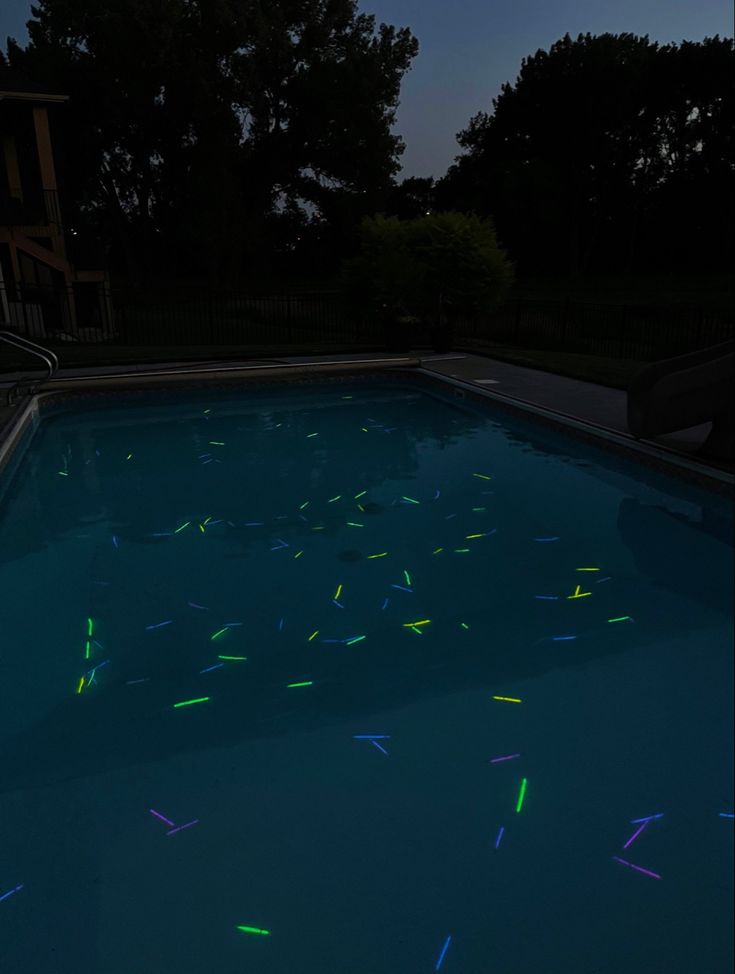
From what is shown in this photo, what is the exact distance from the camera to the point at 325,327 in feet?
78.9

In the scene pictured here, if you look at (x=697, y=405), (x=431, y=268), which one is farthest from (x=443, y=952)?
(x=431, y=268)

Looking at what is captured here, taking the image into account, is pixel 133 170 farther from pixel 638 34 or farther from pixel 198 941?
pixel 198 941

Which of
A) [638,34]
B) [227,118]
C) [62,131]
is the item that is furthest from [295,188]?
[638,34]

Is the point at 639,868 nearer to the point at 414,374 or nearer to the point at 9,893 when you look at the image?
the point at 9,893

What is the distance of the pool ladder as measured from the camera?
988 cm

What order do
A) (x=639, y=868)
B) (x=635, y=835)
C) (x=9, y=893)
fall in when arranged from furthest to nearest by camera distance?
1. (x=635, y=835)
2. (x=639, y=868)
3. (x=9, y=893)

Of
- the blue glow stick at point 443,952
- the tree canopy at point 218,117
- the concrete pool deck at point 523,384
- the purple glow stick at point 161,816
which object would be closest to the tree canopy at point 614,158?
the tree canopy at point 218,117

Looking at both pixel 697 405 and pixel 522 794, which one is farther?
pixel 697 405

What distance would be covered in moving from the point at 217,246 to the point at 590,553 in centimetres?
3138

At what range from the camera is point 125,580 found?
224 inches

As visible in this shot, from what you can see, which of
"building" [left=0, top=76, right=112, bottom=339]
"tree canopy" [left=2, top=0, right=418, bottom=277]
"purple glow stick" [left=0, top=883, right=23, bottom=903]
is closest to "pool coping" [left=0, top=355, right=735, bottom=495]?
"purple glow stick" [left=0, top=883, right=23, bottom=903]

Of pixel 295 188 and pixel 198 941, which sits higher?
pixel 295 188

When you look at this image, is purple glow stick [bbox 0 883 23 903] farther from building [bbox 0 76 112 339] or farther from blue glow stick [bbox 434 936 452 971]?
building [bbox 0 76 112 339]

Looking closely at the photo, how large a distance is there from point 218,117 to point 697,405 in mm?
31912
